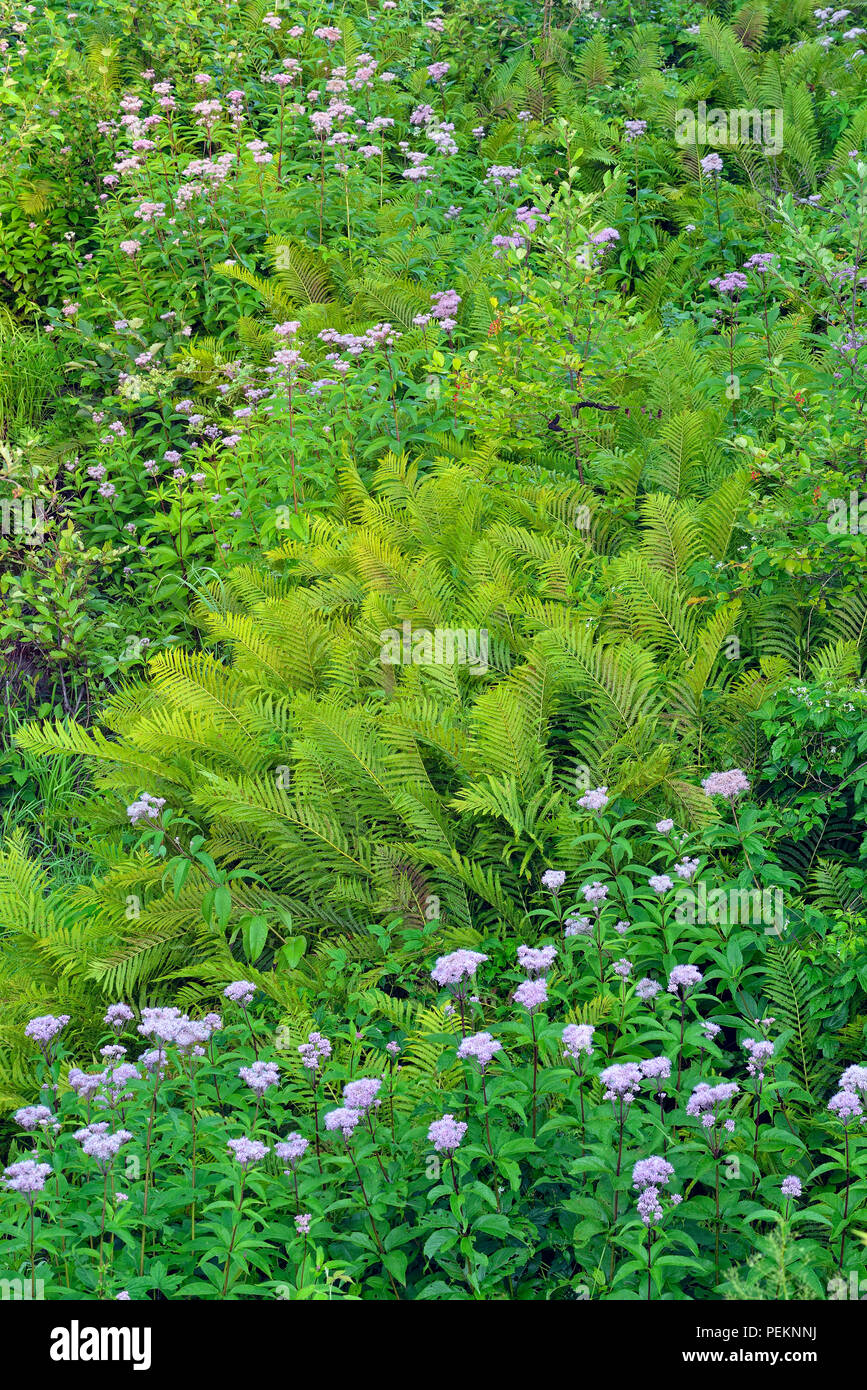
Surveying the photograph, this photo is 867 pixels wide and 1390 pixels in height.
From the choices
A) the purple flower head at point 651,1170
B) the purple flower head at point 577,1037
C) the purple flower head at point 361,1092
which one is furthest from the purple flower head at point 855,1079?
the purple flower head at point 361,1092

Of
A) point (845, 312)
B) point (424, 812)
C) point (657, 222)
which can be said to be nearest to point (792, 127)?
point (657, 222)

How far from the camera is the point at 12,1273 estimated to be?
2746mm

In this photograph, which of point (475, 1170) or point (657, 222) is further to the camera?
point (657, 222)

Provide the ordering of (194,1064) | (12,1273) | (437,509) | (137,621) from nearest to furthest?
1. (12,1273)
2. (194,1064)
3. (437,509)
4. (137,621)

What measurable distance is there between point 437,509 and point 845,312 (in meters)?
1.85

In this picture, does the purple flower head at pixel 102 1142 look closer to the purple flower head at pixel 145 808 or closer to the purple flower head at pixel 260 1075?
the purple flower head at pixel 260 1075

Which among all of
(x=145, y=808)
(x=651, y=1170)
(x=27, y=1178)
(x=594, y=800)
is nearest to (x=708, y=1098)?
(x=651, y=1170)

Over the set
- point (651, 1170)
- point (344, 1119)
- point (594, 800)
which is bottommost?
point (651, 1170)

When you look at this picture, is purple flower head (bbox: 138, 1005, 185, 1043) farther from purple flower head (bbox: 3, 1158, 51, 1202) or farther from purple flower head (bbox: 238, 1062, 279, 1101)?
purple flower head (bbox: 3, 1158, 51, 1202)

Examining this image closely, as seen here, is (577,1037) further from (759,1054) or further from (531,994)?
(759,1054)

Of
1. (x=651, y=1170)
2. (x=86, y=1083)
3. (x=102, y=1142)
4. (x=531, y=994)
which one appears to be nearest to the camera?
(x=651, y=1170)

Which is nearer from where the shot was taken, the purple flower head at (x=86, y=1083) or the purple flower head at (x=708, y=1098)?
the purple flower head at (x=708, y=1098)

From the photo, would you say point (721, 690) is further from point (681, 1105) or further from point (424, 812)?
point (681, 1105)

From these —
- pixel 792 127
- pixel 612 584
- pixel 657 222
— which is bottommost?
pixel 612 584
